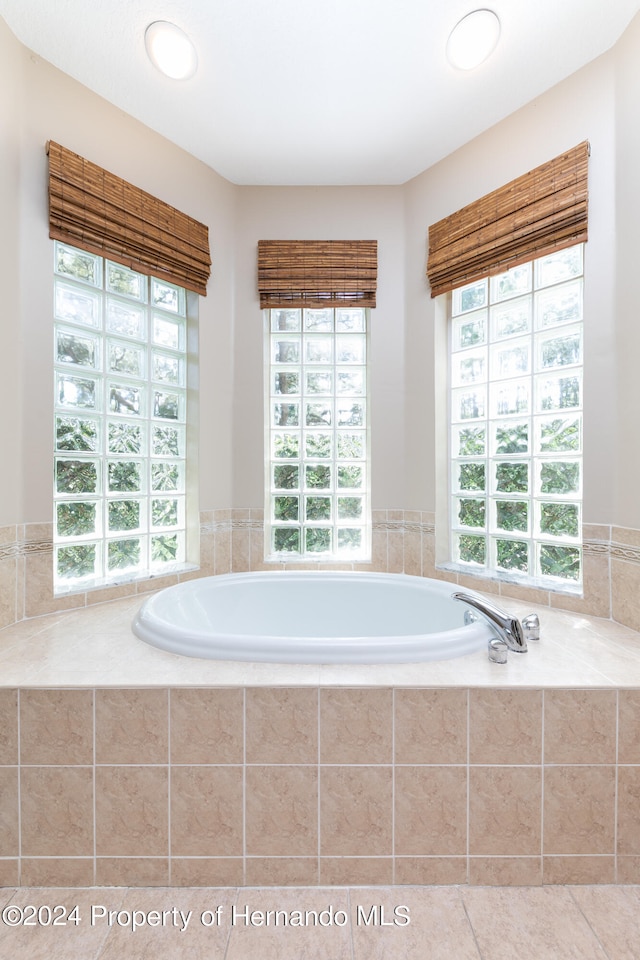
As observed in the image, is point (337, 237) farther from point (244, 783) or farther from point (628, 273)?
point (244, 783)

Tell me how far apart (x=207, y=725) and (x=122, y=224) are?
204 centimetres

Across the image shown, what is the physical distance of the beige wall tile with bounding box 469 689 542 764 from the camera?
3.85ft

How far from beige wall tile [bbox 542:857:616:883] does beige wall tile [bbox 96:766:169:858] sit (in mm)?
995

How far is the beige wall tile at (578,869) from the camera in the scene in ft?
3.87

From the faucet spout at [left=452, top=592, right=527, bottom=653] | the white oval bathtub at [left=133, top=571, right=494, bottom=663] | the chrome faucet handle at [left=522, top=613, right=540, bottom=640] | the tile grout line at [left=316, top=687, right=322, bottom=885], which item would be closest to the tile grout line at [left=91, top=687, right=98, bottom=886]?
the white oval bathtub at [left=133, top=571, right=494, bottom=663]

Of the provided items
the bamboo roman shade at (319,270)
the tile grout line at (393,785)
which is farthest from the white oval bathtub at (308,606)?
the bamboo roman shade at (319,270)

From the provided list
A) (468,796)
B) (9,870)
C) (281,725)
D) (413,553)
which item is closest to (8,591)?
(9,870)

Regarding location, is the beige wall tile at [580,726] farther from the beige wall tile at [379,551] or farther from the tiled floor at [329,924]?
the beige wall tile at [379,551]

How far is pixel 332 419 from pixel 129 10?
176 centimetres

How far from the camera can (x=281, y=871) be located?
46.4 inches

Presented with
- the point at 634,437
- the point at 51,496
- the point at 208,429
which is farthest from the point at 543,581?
the point at 51,496

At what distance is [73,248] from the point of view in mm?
1945

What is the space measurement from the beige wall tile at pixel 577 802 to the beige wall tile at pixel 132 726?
1.00 meters

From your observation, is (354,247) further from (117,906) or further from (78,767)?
(117,906)
